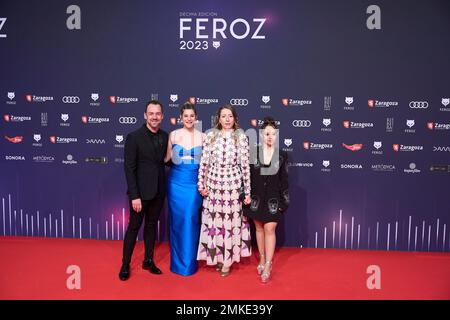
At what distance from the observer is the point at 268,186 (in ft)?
10.5

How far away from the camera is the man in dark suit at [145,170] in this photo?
311cm

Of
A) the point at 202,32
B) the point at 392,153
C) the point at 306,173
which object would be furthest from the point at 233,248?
the point at 202,32

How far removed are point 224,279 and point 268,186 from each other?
0.90 metres

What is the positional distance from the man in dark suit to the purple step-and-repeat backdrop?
886 mm

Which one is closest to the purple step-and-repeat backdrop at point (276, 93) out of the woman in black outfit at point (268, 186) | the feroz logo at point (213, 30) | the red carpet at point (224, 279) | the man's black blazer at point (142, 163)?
the feroz logo at point (213, 30)

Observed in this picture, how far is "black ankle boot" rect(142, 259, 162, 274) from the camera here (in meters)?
3.35

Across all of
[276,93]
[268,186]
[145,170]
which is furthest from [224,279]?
[276,93]

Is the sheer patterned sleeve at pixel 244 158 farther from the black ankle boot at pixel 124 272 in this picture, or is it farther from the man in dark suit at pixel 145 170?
the black ankle boot at pixel 124 272

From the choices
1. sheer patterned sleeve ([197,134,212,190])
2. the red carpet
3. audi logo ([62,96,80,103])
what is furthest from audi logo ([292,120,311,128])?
audi logo ([62,96,80,103])

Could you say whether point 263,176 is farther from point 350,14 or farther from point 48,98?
point 48,98

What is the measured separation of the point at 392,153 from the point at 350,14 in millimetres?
1483

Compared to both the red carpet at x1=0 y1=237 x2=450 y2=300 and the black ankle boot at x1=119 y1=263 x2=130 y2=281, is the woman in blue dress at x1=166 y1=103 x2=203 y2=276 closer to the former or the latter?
the red carpet at x1=0 y1=237 x2=450 y2=300

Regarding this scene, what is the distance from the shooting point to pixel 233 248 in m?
3.33

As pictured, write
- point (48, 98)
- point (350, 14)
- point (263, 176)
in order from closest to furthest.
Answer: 1. point (263, 176)
2. point (350, 14)
3. point (48, 98)
